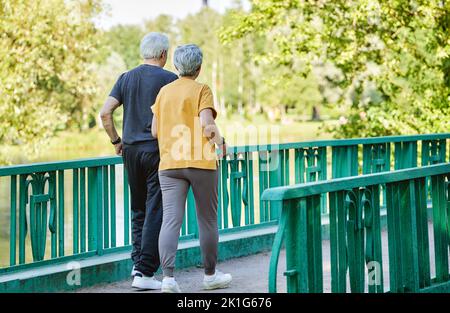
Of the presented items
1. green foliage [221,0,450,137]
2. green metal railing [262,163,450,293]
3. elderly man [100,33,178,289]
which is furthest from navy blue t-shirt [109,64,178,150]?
green foliage [221,0,450,137]

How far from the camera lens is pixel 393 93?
742 inches

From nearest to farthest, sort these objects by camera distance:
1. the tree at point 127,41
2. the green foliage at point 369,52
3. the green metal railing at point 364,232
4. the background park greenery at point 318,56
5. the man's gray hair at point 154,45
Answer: the green metal railing at point 364,232, the man's gray hair at point 154,45, the green foliage at point 369,52, the background park greenery at point 318,56, the tree at point 127,41

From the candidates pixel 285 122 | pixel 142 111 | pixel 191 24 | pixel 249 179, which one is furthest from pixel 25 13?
pixel 191 24

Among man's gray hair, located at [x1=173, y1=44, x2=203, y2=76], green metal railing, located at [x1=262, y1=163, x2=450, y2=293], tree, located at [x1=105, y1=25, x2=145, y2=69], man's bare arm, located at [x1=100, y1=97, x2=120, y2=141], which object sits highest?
tree, located at [x1=105, y1=25, x2=145, y2=69]

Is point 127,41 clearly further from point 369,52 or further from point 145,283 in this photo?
point 145,283

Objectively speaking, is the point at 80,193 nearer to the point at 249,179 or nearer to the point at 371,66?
the point at 249,179

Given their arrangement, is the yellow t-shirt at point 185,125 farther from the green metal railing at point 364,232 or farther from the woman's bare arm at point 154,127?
the green metal railing at point 364,232

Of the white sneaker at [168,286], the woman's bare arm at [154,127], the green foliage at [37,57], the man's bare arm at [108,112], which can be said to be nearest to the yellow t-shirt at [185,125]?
the woman's bare arm at [154,127]

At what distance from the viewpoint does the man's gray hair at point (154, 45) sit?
6.51 meters

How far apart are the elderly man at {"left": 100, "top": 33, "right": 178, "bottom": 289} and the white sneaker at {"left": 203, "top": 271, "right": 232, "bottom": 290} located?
1.17 feet

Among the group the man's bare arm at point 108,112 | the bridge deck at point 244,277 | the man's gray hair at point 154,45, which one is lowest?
the bridge deck at point 244,277

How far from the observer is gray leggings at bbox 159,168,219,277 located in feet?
20.5

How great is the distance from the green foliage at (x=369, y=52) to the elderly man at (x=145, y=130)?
37.3 feet

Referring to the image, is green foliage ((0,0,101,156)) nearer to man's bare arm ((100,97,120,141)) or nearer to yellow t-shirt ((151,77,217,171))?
man's bare arm ((100,97,120,141))
